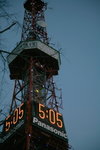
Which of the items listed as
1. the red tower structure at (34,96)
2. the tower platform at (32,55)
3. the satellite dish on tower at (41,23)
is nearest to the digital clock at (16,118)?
the red tower structure at (34,96)

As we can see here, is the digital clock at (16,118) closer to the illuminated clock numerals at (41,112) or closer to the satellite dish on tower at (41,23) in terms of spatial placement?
the illuminated clock numerals at (41,112)

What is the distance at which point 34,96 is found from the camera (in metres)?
28.9

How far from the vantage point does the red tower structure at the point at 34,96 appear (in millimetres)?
23406

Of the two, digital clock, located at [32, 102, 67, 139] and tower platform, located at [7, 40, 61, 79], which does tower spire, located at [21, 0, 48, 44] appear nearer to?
tower platform, located at [7, 40, 61, 79]

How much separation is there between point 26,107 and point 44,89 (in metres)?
6.92

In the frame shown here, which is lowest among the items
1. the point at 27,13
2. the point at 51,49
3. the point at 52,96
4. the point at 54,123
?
the point at 54,123

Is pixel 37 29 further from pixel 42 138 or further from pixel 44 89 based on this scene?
pixel 42 138

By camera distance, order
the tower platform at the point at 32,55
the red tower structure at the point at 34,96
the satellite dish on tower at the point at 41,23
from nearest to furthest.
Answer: the red tower structure at the point at 34,96, the tower platform at the point at 32,55, the satellite dish on tower at the point at 41,23

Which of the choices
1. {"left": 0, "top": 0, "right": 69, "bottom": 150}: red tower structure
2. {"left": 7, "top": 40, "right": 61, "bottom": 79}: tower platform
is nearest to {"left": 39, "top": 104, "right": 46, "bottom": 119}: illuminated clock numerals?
{"left": 0, "top": 0, "right": 69, "bottom": 150}: red tower structure

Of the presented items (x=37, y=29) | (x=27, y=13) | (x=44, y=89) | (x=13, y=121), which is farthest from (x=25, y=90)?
(x=27, y=13)

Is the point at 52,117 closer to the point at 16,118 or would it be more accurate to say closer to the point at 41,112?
the point at 41,112

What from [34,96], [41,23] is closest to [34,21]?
[41,23]

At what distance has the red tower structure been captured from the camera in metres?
23.4

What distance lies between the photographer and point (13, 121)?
81.3ft
